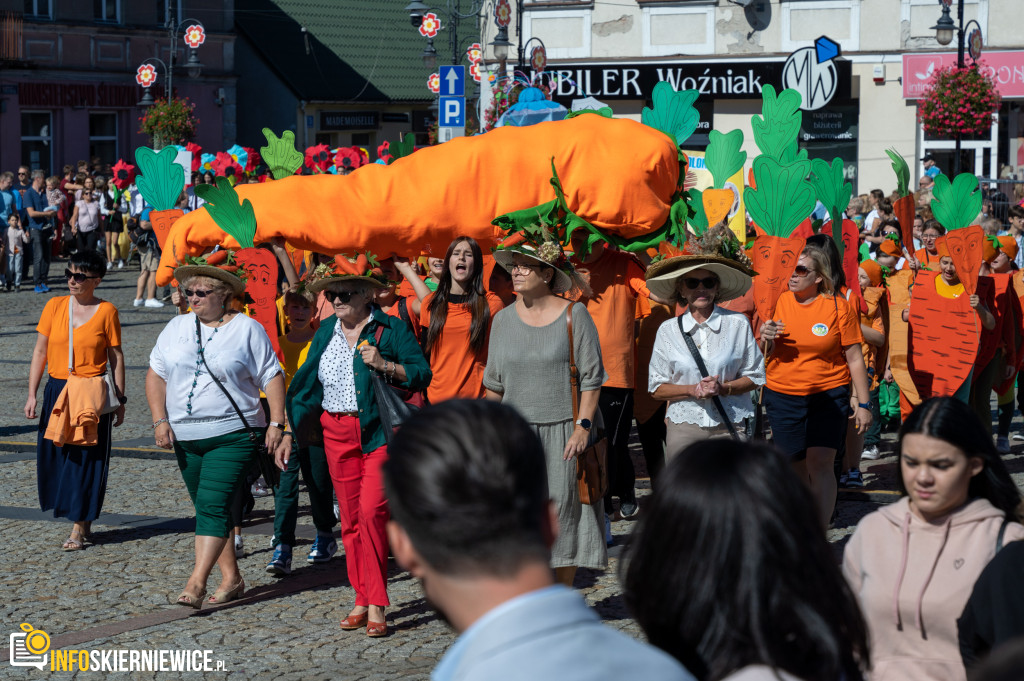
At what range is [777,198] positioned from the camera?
7996mm

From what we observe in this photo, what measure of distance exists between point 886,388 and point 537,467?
9501 millimetres

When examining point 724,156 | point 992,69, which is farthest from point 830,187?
point 992,69

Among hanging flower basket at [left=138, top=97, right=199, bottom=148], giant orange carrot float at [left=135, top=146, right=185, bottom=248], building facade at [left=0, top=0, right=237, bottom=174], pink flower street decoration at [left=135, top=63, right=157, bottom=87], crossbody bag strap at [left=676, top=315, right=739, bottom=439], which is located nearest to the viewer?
crossbody bag strap at [left=676, top=315, right=739, bottom=439]

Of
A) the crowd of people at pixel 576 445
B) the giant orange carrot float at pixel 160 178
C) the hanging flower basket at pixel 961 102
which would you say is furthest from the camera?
the hanging flower basket at pixel 961 102

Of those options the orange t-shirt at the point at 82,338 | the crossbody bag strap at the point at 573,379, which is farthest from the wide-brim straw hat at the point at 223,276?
the crossbody bag strap at the point at 573,379

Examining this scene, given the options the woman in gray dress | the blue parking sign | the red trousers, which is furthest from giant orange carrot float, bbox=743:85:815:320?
the blue parking sign

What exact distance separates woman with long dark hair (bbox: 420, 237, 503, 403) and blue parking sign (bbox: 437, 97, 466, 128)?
10028mm

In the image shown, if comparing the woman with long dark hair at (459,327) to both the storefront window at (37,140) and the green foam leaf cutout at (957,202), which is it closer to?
the green foam leaf cutout at (957,202)

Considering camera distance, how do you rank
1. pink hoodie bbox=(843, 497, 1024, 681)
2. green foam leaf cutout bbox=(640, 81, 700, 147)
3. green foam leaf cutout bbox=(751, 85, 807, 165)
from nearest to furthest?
pink hoodie bbox=(843, 497, 1024, 681), green foam leaf cutout bbox=(751, 85, 807, 165), green foam leaf cutout bbox=(640, 81, 700, 147)

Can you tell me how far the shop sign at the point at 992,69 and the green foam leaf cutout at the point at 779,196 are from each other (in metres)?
17.7

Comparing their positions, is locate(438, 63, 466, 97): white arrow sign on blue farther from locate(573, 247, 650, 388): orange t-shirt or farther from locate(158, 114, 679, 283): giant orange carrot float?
locate(573, 247, 650, 388): orange t-shirt

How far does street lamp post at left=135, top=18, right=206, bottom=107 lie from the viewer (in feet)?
110

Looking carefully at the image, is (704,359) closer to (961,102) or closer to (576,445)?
(576,445)

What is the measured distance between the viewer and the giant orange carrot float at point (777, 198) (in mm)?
7715
